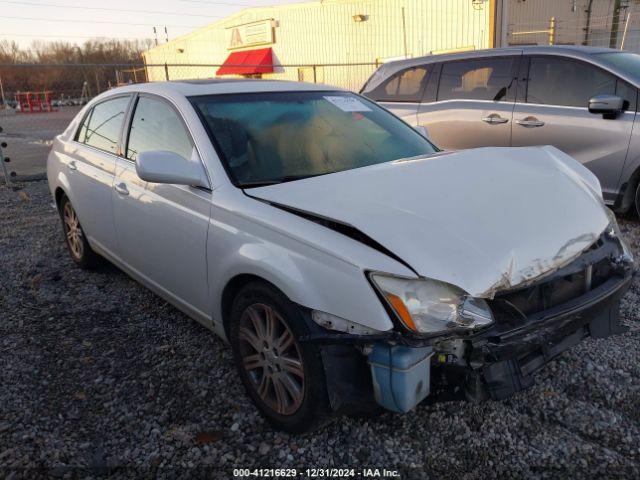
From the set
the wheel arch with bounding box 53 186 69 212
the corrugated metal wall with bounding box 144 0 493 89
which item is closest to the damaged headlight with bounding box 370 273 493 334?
the wheel arch with bounding box 53 186 69 212

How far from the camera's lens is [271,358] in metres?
2.47

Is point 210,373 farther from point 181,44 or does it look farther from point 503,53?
point 181,44

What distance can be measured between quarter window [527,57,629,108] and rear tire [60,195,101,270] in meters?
4.63

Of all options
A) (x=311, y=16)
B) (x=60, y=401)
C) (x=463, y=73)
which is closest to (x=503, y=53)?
(x=463, y=73)

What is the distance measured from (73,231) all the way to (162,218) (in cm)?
208

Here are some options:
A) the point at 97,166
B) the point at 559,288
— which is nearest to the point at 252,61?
the point at 97,166

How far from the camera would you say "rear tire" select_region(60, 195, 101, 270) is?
4.55m

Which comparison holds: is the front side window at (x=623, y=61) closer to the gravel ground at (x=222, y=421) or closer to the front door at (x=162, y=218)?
the gravel ground at (x=222, y=421)

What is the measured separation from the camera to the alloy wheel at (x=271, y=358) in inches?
91.9

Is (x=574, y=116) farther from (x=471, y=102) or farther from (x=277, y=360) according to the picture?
(x=277, y=360)

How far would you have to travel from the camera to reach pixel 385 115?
3689 mm

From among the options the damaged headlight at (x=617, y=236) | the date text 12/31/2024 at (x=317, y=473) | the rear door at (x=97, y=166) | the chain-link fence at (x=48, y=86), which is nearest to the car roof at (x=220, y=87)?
the rear door at (x=97, y=166)

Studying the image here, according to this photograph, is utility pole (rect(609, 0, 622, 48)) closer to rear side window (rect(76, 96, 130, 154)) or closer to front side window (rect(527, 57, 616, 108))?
front side window (rect(527, 57, 616, 108))

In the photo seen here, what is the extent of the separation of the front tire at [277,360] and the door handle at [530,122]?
4.25 m
